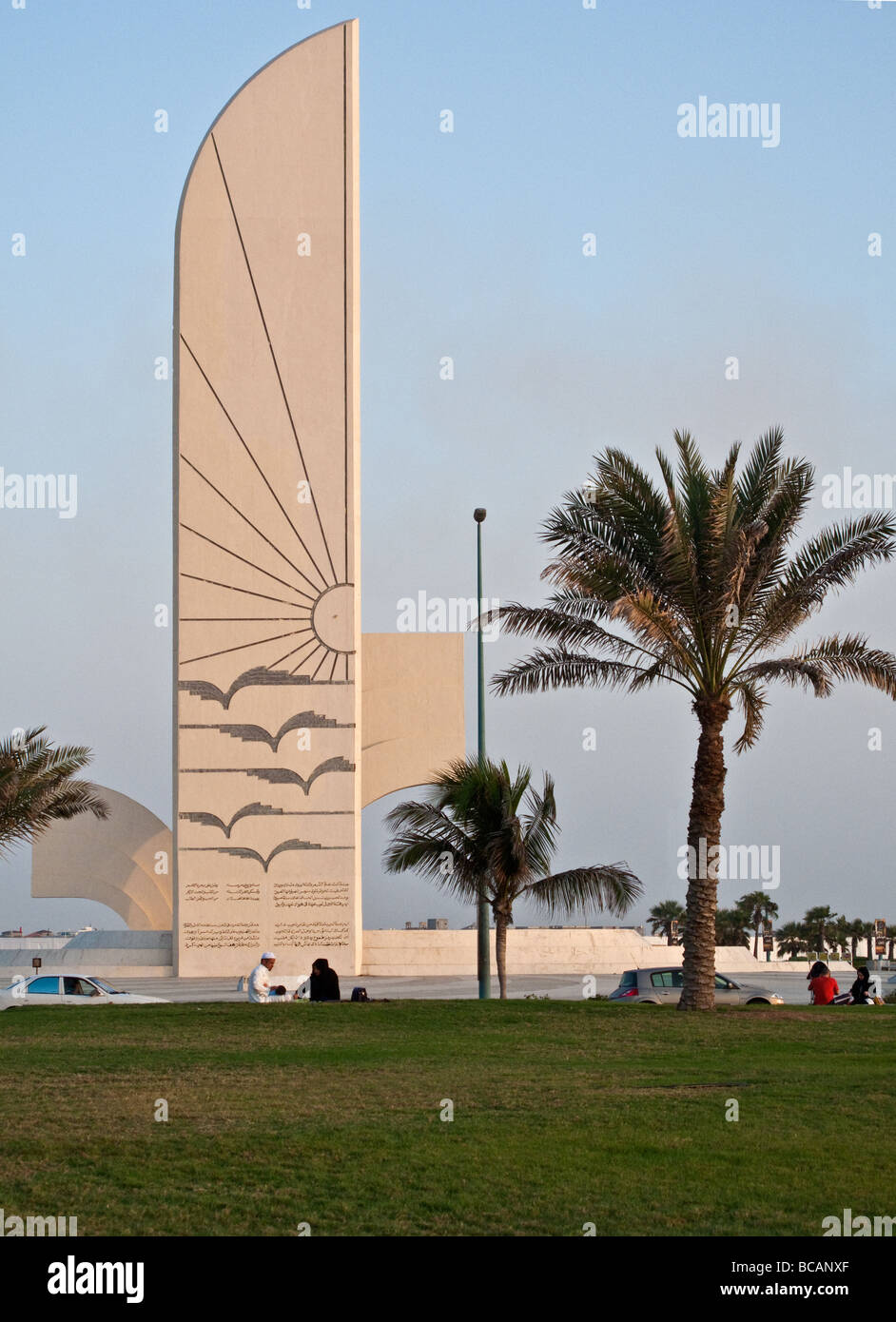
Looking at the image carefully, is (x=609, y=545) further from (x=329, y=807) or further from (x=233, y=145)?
(x=233, y=145)

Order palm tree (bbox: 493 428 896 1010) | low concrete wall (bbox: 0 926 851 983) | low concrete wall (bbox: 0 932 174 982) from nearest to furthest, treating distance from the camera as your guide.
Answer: palm tree (bbox: 493 428 896 1010)
low concrete wall (bbox: 0 932 174 982)
low concrete wall (bbox: 0 926 851 983)

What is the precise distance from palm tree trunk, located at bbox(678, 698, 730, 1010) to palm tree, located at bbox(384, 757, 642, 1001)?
5191 millimetres

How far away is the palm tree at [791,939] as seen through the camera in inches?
3155

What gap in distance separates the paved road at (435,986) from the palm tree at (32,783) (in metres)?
4.31

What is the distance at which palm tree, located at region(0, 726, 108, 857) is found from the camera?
2683 cm

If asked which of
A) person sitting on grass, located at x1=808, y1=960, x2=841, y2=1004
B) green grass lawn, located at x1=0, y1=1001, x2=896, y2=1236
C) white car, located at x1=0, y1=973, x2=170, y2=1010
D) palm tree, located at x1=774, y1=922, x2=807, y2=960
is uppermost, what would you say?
green grass lawn, located at x1=0, y1=1001, x2=896, y2=1236

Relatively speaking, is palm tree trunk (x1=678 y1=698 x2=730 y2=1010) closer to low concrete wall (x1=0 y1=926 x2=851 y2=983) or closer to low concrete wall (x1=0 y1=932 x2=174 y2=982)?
low concrete wall (x1=0 y1=926 x2=851 y2=983)

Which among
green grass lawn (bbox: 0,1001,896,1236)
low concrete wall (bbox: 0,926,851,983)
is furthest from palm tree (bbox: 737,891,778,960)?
green grass lawn (bbox: 0,1001,896,1236)

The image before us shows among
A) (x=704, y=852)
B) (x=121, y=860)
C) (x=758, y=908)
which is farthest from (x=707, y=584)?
(x=758, y=908)

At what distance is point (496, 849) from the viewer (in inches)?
887
